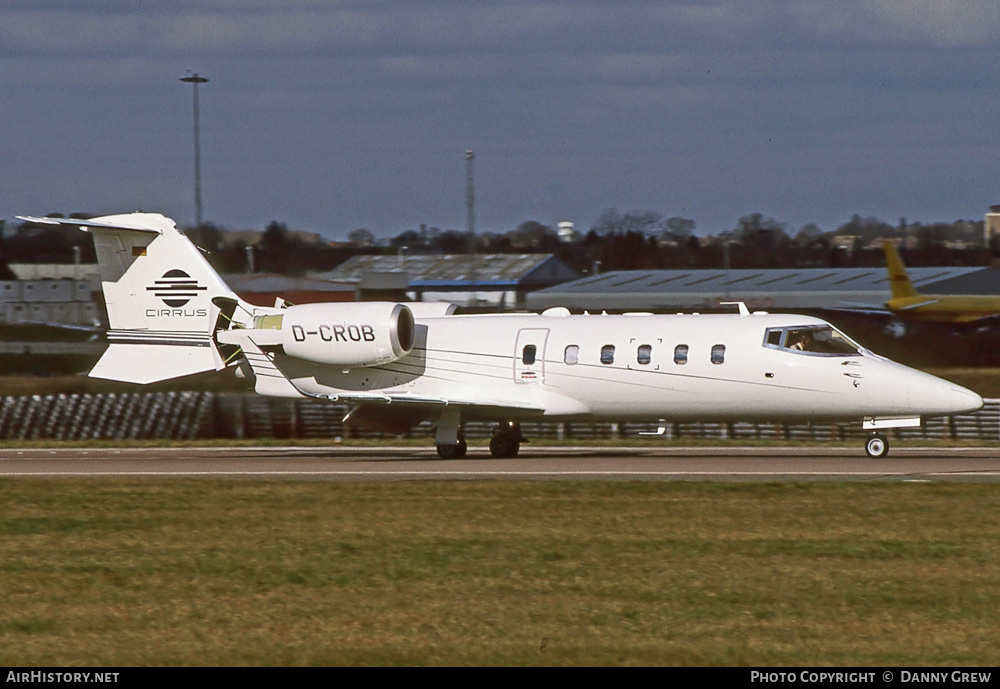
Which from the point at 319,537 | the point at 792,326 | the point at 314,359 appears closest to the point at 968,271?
the point at 792,326

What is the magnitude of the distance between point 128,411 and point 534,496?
20.3m

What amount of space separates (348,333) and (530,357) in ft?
12.1

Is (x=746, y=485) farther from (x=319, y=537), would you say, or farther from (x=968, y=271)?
(x=968, y=271)

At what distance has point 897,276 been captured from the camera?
4262 centimetres

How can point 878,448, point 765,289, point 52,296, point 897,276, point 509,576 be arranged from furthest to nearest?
point 765,289, point 897,276, point 52,296, point 878,448, point 509,576

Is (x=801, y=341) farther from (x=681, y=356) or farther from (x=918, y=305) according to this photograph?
(x=918, y=305)

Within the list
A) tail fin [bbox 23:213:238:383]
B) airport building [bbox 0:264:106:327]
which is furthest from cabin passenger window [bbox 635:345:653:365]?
airport building [bbox 0:264:106:327]

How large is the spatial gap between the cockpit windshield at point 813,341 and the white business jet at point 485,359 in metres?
0.03

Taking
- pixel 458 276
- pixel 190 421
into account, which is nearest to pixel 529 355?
pixel 190 421

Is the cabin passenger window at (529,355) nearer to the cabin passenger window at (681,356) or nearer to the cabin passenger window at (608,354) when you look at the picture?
the cabin passenger window at (608,354)

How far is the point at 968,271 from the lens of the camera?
143 feet

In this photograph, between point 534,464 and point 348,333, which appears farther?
point 348,333

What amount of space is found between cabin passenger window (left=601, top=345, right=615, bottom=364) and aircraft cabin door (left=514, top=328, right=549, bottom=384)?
1237 mm

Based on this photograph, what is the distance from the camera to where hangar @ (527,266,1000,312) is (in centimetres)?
4294
